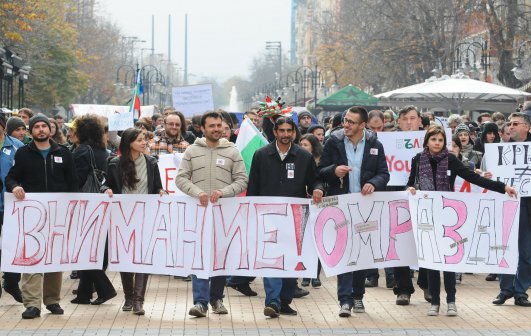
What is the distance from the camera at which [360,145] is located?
11.5 meters

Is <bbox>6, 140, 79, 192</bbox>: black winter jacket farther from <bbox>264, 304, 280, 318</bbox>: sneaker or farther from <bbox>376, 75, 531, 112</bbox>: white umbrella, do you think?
<bbox>376, 75, 531, 112</bbox>: white umbrella

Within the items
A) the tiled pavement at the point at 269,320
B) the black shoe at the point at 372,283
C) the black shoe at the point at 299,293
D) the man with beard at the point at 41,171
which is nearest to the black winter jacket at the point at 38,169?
the man with beard at the point at 41,171

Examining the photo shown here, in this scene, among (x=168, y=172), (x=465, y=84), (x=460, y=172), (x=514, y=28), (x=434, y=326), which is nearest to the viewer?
(x=434, y=326)

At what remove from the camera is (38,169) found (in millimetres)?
11367

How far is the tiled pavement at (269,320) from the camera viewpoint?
1051 cm

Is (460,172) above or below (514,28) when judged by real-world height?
below

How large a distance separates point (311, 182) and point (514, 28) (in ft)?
105

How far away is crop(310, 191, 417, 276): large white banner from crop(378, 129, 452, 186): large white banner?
2.41 metres

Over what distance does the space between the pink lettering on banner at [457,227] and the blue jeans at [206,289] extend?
2007 millimetres

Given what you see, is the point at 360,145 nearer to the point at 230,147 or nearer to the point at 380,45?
the point at 230,147

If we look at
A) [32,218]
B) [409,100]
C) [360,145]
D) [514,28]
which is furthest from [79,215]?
[514,28]

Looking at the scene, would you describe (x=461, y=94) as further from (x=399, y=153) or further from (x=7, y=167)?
(x=7, y=167)

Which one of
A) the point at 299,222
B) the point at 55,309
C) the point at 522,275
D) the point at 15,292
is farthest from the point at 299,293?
the point at 15,292

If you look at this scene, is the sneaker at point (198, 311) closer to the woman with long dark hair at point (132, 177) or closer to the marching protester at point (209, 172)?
the marching protester at point (209, 172)
